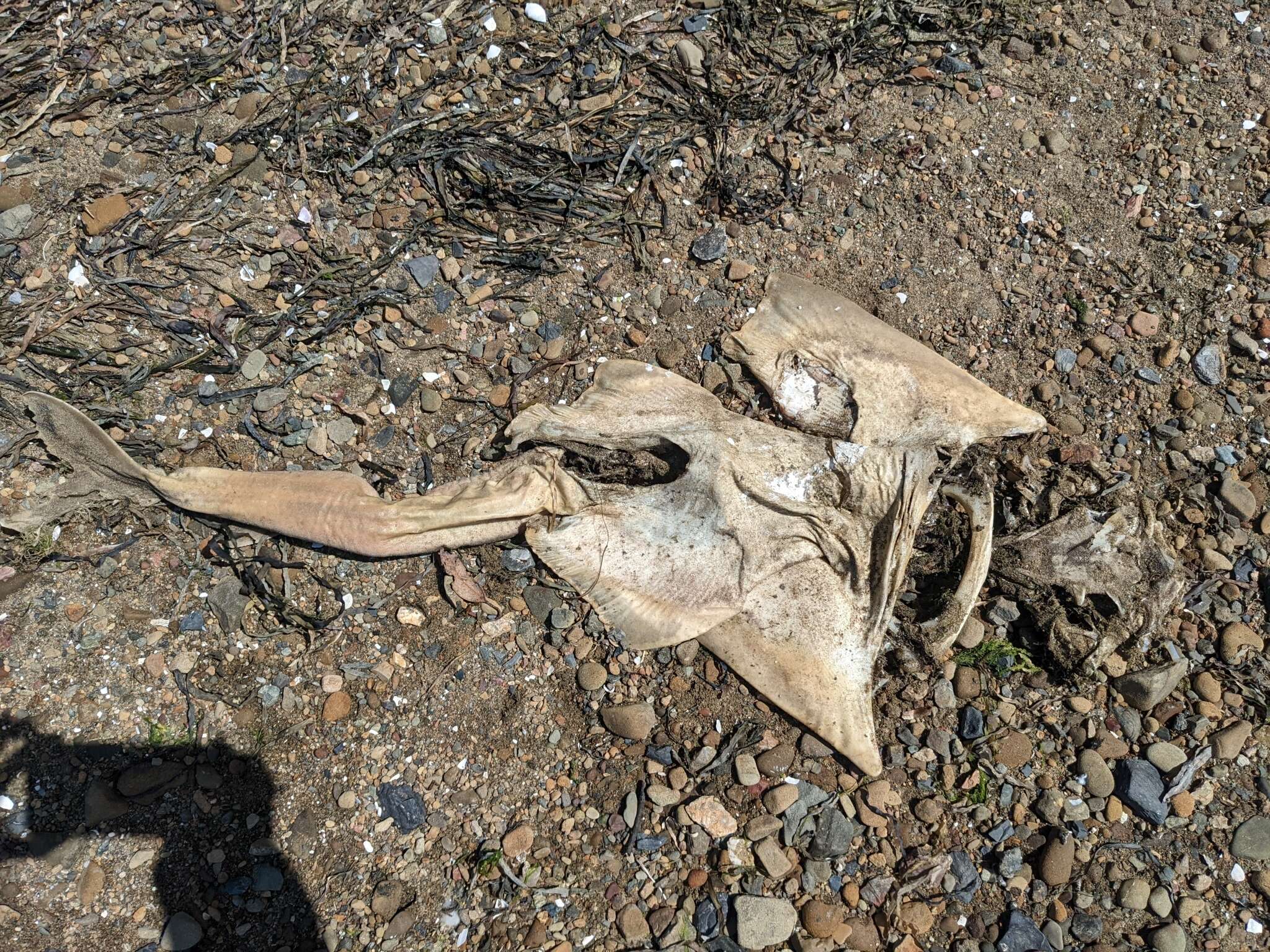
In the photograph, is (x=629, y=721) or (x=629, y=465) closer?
(x=629, y=721)

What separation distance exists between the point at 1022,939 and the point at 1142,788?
783 mm

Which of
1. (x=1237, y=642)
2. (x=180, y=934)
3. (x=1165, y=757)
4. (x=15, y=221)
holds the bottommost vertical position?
(x=180, y=934)

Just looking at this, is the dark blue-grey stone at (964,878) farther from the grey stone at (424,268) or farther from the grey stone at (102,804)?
the grey stone at (424,268)

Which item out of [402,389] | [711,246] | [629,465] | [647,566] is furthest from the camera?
[711,246]

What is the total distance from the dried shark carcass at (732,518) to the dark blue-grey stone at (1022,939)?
76cm

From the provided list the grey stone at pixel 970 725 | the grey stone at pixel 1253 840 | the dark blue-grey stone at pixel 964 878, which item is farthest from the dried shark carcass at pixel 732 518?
the grey stone at pixel 1253 840

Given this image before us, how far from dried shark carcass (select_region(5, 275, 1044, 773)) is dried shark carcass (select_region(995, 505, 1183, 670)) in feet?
0.77

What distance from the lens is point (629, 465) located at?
11.8ft

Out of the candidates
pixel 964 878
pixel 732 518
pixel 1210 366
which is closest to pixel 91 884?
pixel 732 518

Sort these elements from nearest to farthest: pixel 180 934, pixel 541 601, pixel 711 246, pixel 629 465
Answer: pixel 180 934 → pixel 541 601 → pixel 629 465 → pixel 711 246

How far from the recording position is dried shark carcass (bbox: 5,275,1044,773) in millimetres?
3264

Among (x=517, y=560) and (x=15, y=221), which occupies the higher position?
(x=15, y=221)

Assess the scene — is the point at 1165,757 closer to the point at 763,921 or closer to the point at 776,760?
the point at 776,760

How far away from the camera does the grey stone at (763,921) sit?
3059mm
